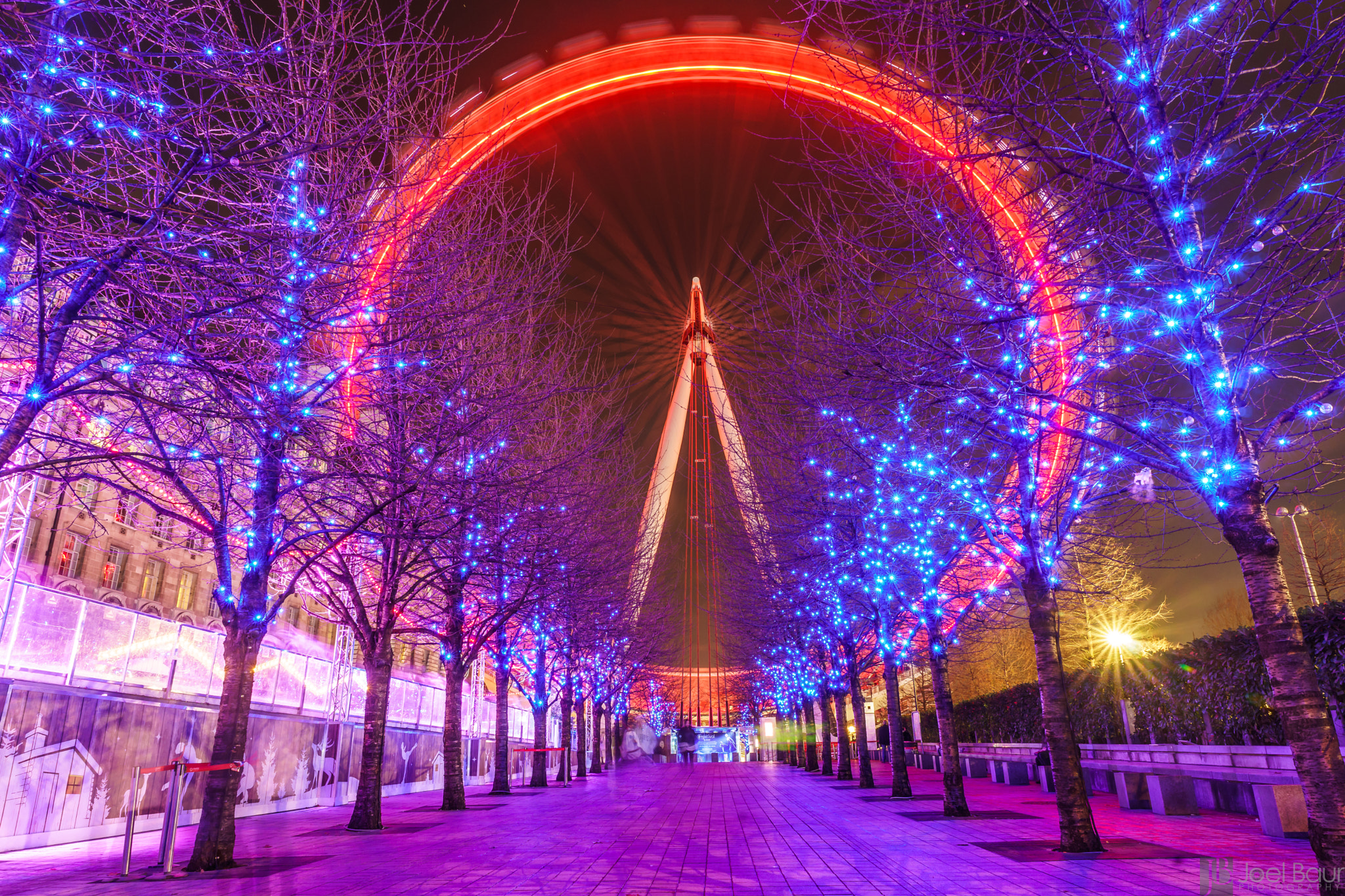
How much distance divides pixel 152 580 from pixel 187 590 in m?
2.45

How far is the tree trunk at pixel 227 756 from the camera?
8.66m

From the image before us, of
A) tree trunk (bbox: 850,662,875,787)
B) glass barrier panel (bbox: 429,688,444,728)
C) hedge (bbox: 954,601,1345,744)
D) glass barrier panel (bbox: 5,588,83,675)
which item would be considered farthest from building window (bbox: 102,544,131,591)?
hedge (bbox: 954,601,1345,744)

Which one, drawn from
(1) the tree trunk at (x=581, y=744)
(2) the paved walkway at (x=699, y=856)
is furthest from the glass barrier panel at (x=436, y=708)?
(2) the paved walkway at (x=699, y=856)

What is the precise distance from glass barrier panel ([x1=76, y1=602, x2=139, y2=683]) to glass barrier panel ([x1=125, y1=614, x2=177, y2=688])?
140 millimetres

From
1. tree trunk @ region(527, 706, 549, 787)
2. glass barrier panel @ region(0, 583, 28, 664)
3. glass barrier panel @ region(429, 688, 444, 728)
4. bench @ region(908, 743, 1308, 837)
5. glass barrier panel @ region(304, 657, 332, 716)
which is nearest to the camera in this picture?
bench @ region(908, 743, 1308, 837)

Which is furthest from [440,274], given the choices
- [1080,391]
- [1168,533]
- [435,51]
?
[1168,533]

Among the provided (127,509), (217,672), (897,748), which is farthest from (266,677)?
(897,748)

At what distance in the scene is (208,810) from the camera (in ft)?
28.8

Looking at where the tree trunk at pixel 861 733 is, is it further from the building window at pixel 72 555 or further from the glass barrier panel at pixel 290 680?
the building window at pixel 72 555

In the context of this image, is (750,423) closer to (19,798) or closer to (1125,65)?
(1125,65)

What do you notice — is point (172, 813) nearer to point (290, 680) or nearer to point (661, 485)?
point (290, 680)

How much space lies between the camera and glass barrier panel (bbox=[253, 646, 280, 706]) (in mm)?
15549

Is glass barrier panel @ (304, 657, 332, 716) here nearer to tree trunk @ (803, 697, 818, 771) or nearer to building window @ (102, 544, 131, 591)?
building window @ (102, 544, 131, 591)

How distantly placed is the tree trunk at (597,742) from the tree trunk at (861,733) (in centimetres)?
1951
